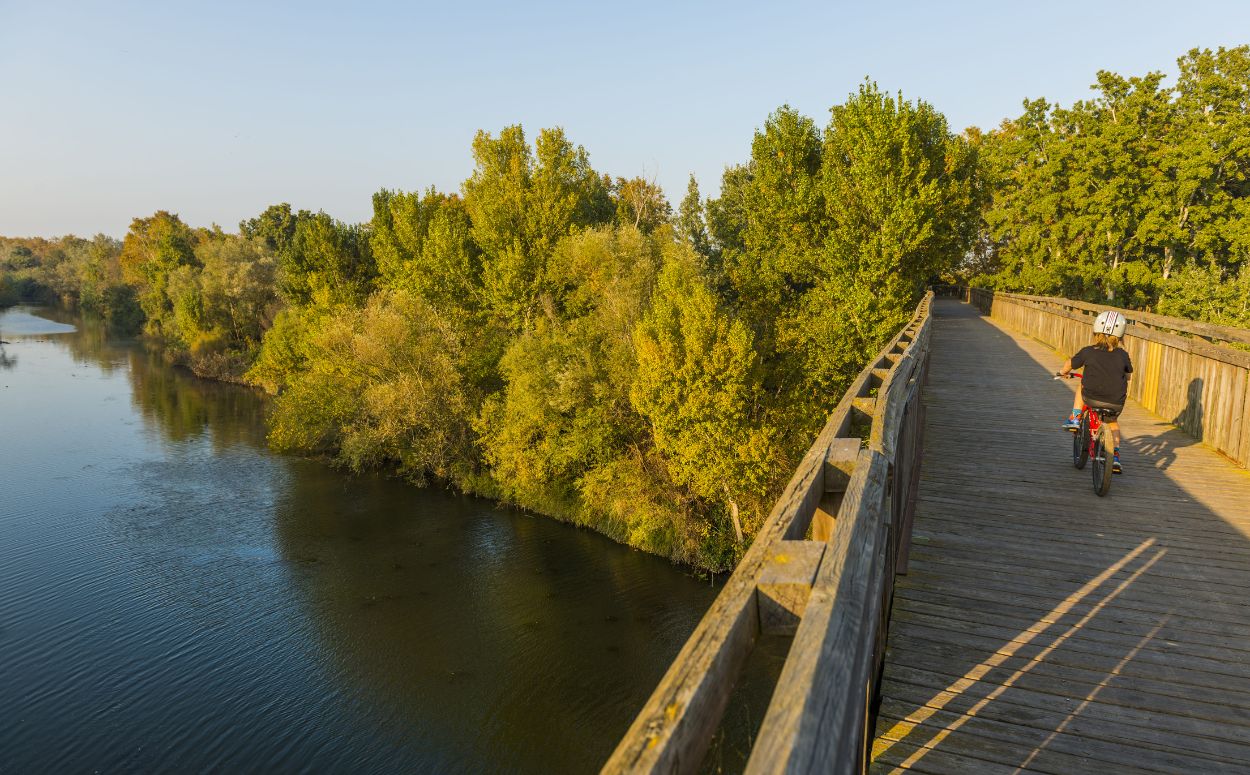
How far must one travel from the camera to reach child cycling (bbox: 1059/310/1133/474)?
848 centimetres

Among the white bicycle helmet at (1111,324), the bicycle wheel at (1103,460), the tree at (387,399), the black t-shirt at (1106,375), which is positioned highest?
A: the white bicycle helmet at (1111,324)

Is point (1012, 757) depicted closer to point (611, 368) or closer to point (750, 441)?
point (750, 441)

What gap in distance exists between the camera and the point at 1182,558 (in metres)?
6.30

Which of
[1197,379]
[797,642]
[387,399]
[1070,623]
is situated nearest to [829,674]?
[797,642]

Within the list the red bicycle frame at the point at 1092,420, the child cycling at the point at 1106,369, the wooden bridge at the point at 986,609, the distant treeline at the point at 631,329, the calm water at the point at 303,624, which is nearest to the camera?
the wooden bridge at the point at 986,609

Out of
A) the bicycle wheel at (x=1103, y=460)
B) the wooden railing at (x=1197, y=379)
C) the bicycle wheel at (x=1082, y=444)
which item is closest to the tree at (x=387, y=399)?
the wooden railing at (x=1197, y=379)

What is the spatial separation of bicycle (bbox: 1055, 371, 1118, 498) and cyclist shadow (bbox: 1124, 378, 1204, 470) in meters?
1.47

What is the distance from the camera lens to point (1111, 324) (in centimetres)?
887

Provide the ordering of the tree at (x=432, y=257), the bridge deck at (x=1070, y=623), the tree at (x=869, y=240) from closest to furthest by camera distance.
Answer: the bridge deck at (x=1070, y=623)
the tree at (x=869, y=240)
the tree at (x=432, y=257)

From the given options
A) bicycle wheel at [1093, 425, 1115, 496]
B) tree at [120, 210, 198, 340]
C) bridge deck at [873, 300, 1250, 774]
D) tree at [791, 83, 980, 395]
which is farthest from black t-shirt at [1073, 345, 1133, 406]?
tree at [120, 210, 198, 340]

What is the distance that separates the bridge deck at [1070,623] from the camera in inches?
153

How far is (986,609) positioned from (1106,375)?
5031 mm

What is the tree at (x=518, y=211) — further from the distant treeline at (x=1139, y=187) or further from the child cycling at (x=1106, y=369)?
→ the child cycling at (x=1106, y=369)

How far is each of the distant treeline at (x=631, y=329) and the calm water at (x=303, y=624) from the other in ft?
8.31
